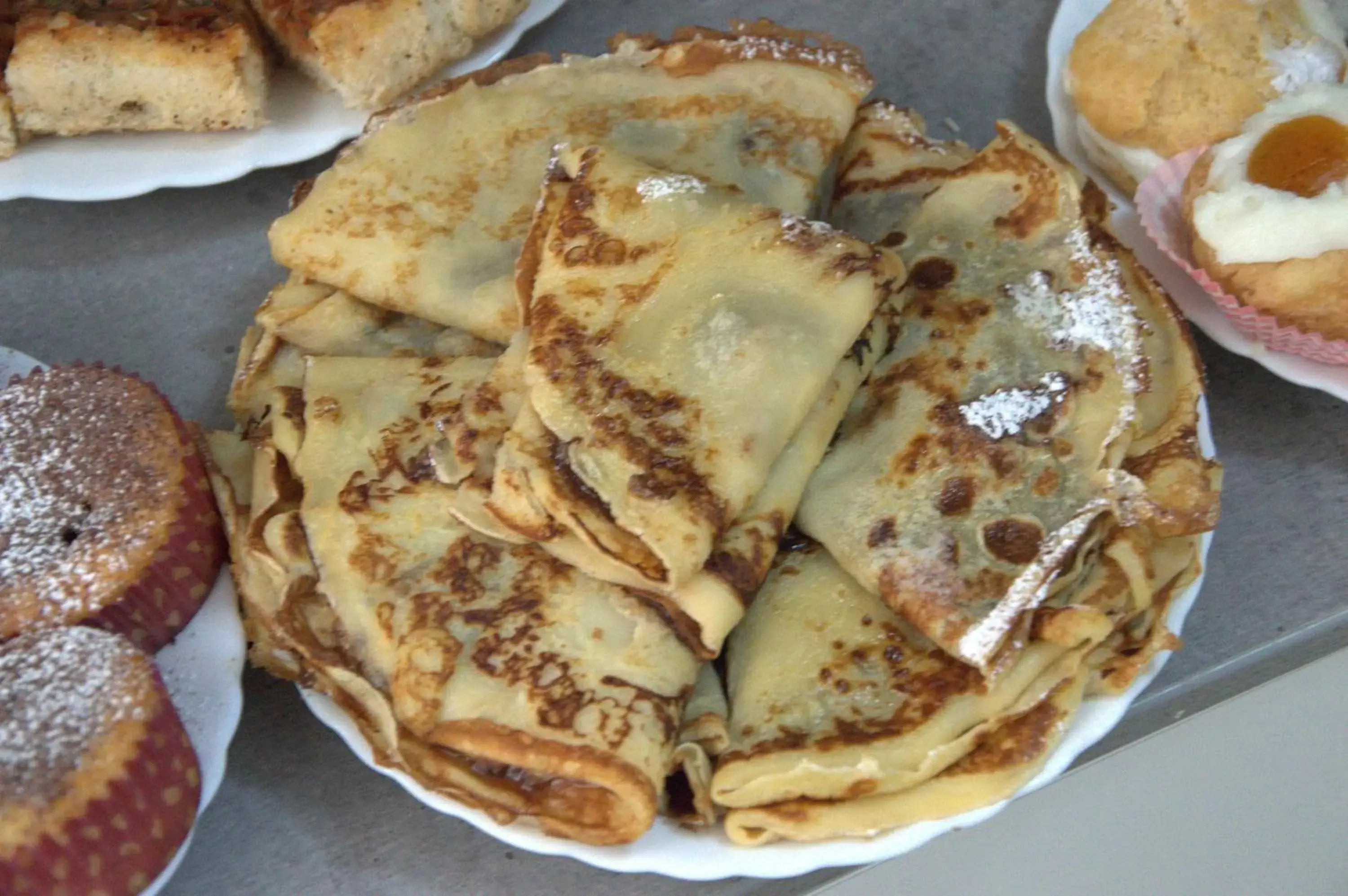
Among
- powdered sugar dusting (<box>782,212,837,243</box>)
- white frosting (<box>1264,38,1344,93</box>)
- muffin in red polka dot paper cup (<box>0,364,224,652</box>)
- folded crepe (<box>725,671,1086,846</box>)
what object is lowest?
folded crepe (<box>725,671,1086,846</box>)

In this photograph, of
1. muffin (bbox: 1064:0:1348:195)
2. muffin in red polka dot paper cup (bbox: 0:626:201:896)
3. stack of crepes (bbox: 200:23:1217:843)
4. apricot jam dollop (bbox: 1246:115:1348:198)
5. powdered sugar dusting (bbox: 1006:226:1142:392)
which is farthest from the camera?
muffin (bbox: 1064:0:1348:195)

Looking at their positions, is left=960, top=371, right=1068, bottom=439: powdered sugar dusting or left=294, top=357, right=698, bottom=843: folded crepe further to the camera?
left=960, top=371, right=1068, bottom=439: powdered sugar dusting

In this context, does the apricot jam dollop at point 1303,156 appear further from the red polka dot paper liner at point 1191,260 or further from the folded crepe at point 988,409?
the folded crepe at point 988,409

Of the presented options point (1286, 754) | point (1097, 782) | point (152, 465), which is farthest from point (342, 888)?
point (1286, 754)

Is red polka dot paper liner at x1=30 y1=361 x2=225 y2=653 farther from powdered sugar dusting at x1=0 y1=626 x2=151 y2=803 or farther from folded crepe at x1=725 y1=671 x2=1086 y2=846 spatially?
folded crepe at x1=725 y1=671 x2=1086 y2=846

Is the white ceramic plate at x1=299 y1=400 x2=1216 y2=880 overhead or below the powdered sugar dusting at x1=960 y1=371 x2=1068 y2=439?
below

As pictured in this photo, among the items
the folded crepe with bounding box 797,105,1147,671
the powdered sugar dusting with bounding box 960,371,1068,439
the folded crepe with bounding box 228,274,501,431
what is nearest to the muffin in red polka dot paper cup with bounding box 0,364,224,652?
the folded crepe with bounding box 228,274,501,431

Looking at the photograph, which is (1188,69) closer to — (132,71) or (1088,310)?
(1088,310)
